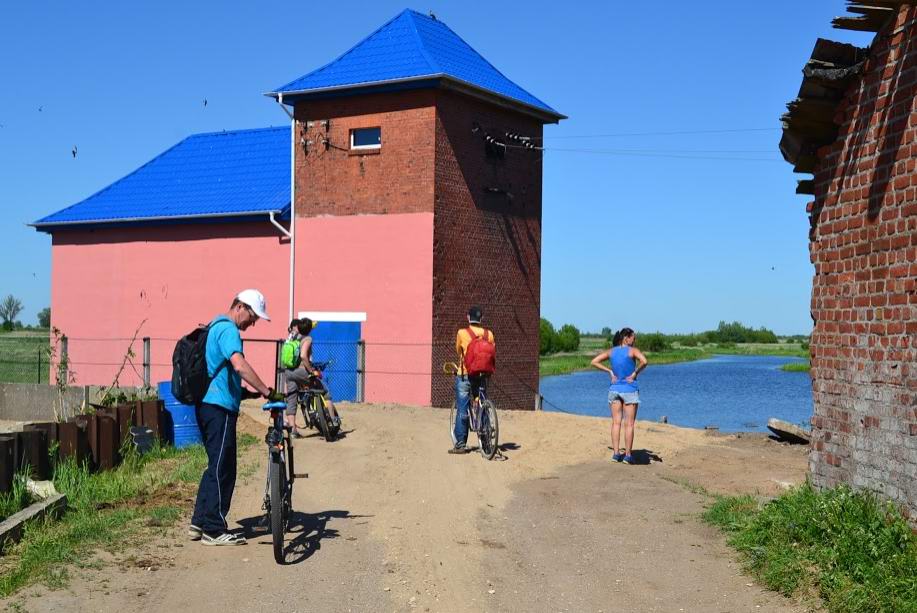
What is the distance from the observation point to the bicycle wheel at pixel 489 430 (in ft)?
46.7

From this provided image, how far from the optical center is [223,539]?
8.93 meters

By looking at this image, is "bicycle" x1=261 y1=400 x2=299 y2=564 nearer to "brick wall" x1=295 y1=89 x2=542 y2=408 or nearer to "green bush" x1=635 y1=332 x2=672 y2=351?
"brick wall" x1=295 y1=89 x2=542 y2=408

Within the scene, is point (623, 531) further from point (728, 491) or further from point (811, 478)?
point (728, 491)

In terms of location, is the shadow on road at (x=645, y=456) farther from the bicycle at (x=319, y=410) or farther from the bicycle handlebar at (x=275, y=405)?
the bicycle handlebar at (x=275, y=405)

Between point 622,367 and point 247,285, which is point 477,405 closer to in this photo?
point 622,367

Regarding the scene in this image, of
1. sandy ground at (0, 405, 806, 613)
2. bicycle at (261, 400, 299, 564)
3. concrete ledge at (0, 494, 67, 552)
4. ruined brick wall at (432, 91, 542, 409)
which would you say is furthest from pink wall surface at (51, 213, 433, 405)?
bicycle at (261, 400, 299, 564)

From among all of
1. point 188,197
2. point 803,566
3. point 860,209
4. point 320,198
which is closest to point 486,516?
point 803,566

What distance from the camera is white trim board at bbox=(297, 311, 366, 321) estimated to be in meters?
24.9

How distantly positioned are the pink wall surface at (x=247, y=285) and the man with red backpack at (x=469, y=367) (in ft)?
29.3

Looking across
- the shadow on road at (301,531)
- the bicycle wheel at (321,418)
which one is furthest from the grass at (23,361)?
the shadow on road at (301,531)

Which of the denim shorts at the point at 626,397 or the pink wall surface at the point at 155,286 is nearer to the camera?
the denim shorts at the point at 626,397

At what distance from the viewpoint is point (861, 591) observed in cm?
669

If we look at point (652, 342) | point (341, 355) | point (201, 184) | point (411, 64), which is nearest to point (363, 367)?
point (341, 355)

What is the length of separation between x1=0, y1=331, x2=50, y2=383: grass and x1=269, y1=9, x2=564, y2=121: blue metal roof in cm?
1080
